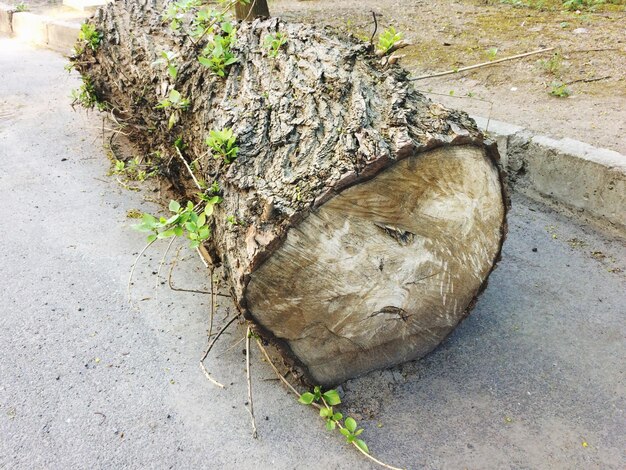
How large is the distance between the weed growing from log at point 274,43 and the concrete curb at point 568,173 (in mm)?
1463

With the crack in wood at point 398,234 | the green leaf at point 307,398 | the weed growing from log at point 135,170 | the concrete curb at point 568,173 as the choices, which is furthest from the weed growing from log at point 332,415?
the weed growing from log at point 135,170

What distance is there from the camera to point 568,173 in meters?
2.97

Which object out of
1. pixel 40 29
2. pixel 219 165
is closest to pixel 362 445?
pixel 219 165

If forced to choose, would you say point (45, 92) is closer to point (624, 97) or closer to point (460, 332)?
point (460, 332)

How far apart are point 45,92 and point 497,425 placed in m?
5.32

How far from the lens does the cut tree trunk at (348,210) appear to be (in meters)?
1.70

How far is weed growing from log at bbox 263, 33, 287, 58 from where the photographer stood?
95.5 inches

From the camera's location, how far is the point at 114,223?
10.5ft

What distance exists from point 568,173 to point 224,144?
2081 millimetres

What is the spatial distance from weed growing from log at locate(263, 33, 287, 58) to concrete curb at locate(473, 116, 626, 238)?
57.6 inches

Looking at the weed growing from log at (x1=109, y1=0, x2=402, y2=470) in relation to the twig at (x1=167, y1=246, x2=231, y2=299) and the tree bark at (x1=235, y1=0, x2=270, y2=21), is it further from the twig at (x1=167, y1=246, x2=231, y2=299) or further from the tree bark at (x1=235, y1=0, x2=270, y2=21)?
the tree bark at (x1=235, y1=0, x2=270, y2=21)

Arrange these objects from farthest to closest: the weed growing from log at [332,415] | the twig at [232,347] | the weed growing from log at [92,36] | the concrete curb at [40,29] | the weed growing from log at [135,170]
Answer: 1. the concrete curb at [40,29]
2. the weed growing from log at [92,36]
3. the weed growing from log at [135,170]
4. the twig at [232,347]
5. the weed growing from log at [332,415]

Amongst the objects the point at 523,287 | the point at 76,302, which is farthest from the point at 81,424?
the point at 523,287

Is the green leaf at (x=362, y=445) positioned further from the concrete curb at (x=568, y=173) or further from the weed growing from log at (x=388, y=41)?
the concrete curb at (x=568, y=173)
